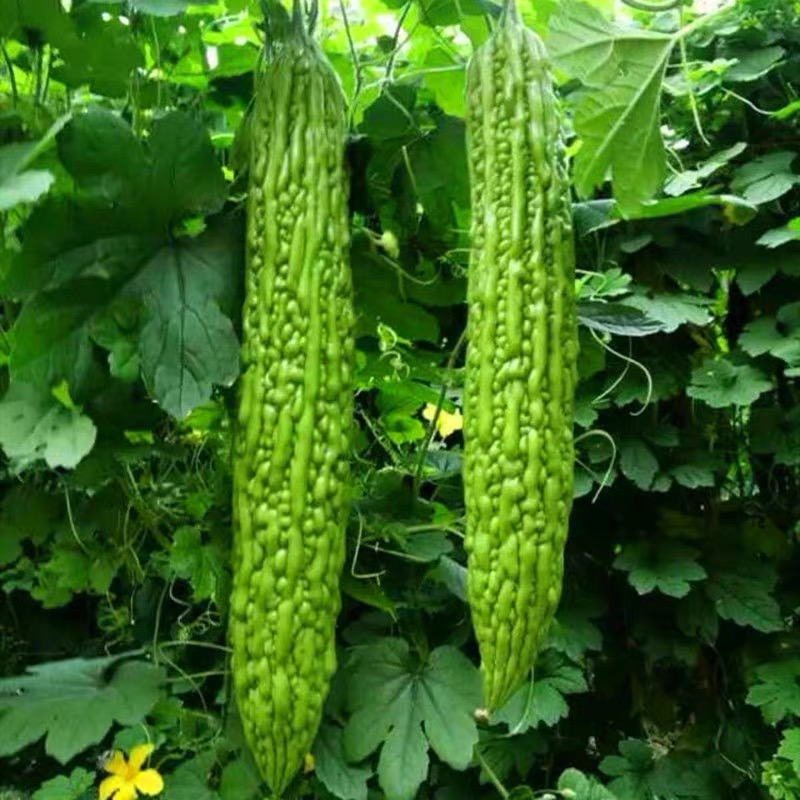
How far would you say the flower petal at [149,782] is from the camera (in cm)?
105

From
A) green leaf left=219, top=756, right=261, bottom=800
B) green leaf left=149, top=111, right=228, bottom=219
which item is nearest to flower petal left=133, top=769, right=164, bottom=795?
green leaf left=219, top=756, right=261, bottom=800

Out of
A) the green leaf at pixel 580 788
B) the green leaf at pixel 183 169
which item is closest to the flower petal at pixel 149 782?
the green leaf at pixel 580 788

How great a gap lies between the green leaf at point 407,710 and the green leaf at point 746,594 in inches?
23.2

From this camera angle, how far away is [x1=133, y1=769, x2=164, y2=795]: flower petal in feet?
3.46

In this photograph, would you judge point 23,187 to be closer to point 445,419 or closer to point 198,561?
point 198,561

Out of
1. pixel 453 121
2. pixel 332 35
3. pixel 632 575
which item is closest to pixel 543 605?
pixel 453 121

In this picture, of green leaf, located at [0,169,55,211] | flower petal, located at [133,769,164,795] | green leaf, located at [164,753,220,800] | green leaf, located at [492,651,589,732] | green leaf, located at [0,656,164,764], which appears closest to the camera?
green leaf, located at [0,169,55,211]

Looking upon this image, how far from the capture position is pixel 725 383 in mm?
Result: 1376

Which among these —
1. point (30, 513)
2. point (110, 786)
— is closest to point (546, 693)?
point (110, 786)

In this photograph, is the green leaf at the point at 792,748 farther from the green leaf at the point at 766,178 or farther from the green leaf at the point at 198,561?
the green leaf at the point at 198,561

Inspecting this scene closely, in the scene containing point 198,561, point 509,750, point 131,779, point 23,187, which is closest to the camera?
point 23,187

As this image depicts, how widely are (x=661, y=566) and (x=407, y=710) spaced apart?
59 centimetres

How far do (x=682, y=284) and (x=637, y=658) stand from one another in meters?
0.52

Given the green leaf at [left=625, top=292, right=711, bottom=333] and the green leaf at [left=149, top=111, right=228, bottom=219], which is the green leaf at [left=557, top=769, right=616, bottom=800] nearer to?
the green leaf at [left=625, top=292, right=711, bottom=333]
